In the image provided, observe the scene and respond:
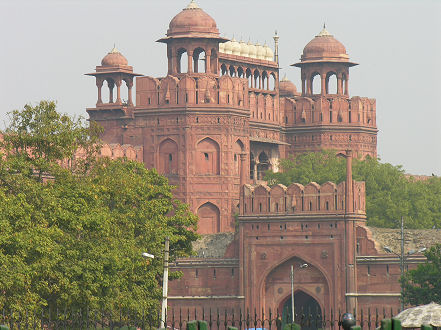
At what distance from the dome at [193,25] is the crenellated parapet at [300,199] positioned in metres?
11.8

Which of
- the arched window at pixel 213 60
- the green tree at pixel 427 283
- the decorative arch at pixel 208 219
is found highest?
the arched window at pixel 213 60

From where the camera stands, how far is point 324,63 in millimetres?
92250

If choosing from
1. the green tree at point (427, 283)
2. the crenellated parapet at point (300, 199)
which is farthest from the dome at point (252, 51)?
the green tree at point (427, 283)

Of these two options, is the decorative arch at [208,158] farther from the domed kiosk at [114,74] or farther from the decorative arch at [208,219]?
the domed kiosk at [114,74]

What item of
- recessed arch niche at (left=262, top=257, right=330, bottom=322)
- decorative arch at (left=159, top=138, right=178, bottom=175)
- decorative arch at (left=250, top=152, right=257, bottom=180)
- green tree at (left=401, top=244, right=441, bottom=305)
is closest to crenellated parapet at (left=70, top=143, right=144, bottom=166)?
decorative arch at (left=159, top=138, right=178, bottom=175)

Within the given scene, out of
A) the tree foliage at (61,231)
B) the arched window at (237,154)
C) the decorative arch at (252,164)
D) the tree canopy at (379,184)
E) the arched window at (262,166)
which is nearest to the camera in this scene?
the tree foliage at (61,231)

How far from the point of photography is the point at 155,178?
6388 centimetres

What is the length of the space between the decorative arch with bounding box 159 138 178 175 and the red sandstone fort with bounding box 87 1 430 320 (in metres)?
0.05

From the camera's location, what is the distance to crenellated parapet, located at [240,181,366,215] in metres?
71.9

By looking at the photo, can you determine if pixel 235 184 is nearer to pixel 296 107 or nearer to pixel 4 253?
pixel 296 107

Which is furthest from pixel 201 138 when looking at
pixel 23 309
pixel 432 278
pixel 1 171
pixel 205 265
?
pixel 23 309

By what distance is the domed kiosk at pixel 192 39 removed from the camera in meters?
82.3

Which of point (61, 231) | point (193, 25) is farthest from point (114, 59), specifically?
point (61, 231)

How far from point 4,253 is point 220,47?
49.5 meters
